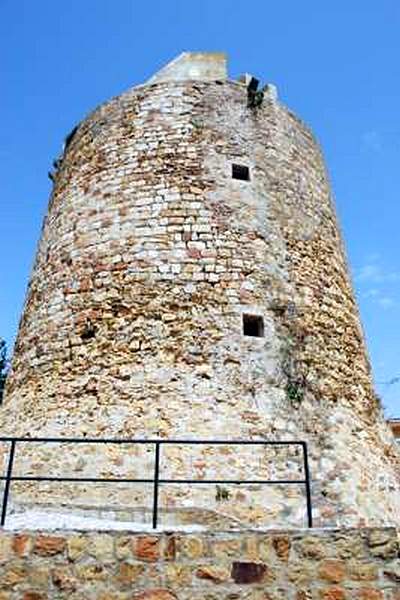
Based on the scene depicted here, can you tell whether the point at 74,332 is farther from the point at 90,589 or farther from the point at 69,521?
the point at 90,589

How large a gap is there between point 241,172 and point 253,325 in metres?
2.66

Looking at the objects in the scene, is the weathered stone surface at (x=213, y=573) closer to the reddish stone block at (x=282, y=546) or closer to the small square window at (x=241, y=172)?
the reddish stone block at (x=282, y=546)

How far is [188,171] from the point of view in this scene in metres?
9.80

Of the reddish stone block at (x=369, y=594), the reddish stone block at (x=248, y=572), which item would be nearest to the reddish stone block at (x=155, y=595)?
the reddish stone block at (x=248, y=572)

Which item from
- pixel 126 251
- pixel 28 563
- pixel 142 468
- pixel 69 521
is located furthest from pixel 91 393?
pixel 28 563

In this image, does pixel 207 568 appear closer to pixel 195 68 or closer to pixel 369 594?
pixel 369 594

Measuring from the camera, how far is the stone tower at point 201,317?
25.3ft

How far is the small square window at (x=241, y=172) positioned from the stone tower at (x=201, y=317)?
2 cm

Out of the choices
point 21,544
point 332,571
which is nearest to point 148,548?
point 21,544

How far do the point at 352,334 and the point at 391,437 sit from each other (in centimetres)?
164

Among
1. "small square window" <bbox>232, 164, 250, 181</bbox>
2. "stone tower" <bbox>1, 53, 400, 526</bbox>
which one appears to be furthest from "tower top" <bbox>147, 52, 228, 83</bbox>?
"small square window" <bbox>232, 164, 250, 181</bbox>

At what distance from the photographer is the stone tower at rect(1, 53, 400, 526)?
7.72 meters

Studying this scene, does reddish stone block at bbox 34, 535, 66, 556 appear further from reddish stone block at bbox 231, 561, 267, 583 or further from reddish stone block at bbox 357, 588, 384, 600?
reddish stone block at bbox 357, 588, 384, 600

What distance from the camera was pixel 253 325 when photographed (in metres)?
8.84
